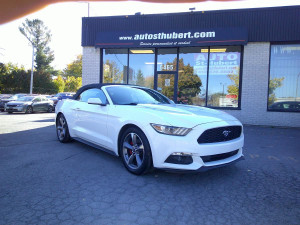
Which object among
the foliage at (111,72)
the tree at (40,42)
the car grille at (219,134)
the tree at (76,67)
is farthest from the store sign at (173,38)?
the tree at (76,67)

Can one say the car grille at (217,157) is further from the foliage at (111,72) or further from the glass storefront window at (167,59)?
the foliage at (111,72)

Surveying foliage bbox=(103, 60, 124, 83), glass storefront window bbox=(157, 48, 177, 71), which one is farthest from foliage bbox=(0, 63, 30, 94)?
glass storefront window bbox=(157, 48, 177, 71)

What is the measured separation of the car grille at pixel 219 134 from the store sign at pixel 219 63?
25.5 ft

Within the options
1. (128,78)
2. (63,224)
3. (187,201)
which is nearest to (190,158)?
(187,201)

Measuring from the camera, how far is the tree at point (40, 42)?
51.1 meters

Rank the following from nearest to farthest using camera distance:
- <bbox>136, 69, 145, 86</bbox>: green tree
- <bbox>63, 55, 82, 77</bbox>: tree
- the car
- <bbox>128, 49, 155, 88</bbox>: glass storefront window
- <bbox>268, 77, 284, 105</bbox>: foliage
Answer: <bbox>268, 77, 284, 105</bbox>: foliage
<bbox>128, 49, 155, 88</bbox>: glass storefront window
<bbox>136, 69, 145, 86</bbox>: green tree
the car
<bbox>63, 55, 82, 77</bbox>: tree

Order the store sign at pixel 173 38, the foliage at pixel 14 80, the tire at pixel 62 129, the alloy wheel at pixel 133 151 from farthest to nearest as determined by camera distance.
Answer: the foliage at pixel 14 80
the store sign at pixel 173 38
the tire at pixel 62 129
the alloy wheel at pixel 133 151

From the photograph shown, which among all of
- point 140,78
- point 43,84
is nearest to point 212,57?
point 140,78

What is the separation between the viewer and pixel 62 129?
19.3 feet

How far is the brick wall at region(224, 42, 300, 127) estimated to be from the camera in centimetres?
1025

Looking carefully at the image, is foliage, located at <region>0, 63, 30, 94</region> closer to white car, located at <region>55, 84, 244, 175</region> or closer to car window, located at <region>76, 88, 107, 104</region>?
car window, located at <region>76, 88, 107, 104</region>

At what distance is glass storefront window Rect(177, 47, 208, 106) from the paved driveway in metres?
6.81

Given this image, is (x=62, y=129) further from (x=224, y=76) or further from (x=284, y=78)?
(x=284, y=78)

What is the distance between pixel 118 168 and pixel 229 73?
28.5ft
